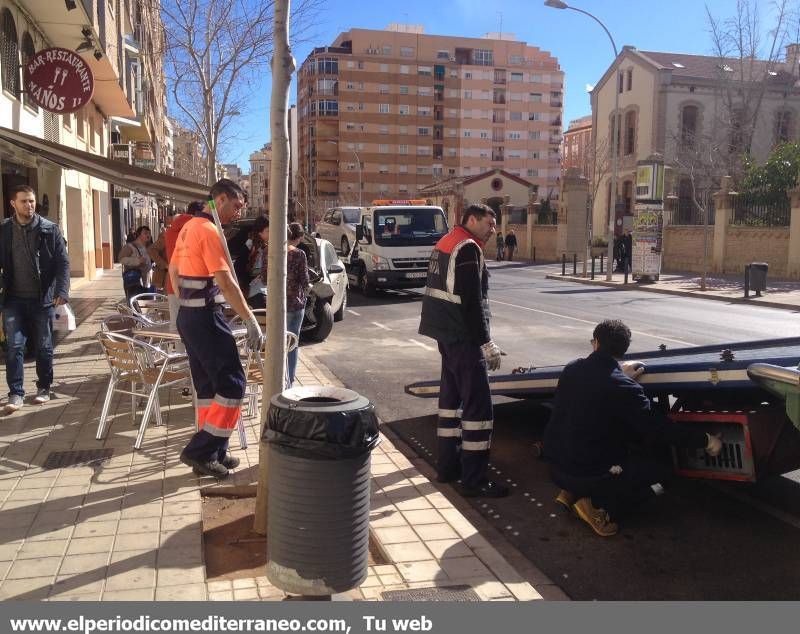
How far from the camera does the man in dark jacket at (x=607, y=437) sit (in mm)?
4449

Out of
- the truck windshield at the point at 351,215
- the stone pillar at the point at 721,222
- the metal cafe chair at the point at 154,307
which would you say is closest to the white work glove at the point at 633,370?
the metal cafe chair at the point at 154,307

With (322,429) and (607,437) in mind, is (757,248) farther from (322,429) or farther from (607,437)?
(322,429)

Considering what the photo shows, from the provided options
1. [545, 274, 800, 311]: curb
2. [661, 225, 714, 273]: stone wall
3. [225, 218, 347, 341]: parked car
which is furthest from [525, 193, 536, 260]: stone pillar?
[225, 218, 347, 341]: parked car

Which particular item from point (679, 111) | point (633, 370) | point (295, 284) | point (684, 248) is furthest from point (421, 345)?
point (679, 111)

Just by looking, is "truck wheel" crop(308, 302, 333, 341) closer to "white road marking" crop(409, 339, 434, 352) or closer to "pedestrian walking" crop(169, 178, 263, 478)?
"white road marking" crop(409, 339, 434, 352)

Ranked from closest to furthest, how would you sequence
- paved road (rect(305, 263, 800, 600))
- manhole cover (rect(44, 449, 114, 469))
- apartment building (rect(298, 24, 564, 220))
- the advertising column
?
paved road (rect(305, 263, 800, 600)) → manhole cover (rect(44, 449, 114, 469)) → the advertising column → apartment building (rect(298, 24, 564, 220))

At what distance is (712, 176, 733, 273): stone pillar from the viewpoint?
28.7 metres

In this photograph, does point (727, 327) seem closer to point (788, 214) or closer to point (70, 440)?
point (70, 440)

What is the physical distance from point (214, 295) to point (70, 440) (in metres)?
2.05

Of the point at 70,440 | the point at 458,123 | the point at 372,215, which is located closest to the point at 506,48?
the point at 458,123

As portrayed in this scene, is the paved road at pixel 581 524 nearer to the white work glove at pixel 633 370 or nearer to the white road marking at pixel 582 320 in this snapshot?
the white road marking at pixel 582 320

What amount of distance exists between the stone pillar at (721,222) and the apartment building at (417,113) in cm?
5951

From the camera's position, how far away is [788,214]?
2639 centimetres

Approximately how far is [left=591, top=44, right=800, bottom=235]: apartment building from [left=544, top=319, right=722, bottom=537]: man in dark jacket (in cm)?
4293
